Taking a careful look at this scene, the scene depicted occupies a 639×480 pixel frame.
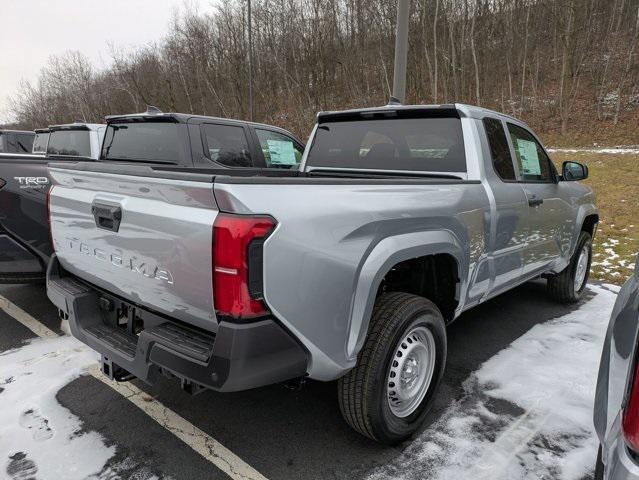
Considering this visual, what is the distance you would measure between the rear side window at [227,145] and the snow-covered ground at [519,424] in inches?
159

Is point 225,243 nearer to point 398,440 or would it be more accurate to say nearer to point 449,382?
point 398,440

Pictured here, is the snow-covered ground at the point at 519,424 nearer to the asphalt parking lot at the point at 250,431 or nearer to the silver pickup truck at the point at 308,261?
the asphalt parking lot at the point at 250,431

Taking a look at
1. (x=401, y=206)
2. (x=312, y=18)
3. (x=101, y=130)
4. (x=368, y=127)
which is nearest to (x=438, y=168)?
(x=368, y=127)

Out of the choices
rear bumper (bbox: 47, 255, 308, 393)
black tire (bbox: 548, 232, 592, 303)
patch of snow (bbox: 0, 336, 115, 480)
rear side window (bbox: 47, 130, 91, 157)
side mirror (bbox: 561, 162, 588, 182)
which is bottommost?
patch of snow (bbox: 0, 336, 115, 480)

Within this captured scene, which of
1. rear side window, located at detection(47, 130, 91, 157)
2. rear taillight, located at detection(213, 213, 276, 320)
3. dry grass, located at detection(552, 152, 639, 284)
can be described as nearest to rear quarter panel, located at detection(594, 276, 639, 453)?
rear taillight, located at detection(213, 213, 276, 320)

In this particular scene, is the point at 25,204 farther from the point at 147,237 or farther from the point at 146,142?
the point at 147,237

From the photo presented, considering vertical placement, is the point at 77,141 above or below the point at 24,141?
below

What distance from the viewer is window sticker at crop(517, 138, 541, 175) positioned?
3803mm

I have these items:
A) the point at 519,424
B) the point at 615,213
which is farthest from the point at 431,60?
the point at 519,424

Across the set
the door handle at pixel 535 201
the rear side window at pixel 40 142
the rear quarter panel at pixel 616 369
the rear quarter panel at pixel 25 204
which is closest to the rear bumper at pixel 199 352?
the rear quarter panel at pixel 616 369

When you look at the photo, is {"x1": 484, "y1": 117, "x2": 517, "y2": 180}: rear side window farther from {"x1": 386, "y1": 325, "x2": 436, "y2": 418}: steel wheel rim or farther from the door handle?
{"x1": 386, "y1": 325, "x2": 436, "y2": 418}: steel wheel rim

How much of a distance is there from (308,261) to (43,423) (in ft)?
6.79

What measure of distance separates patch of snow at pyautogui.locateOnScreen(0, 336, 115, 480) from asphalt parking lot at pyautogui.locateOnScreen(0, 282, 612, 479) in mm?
36

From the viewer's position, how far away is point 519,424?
8.78ft
